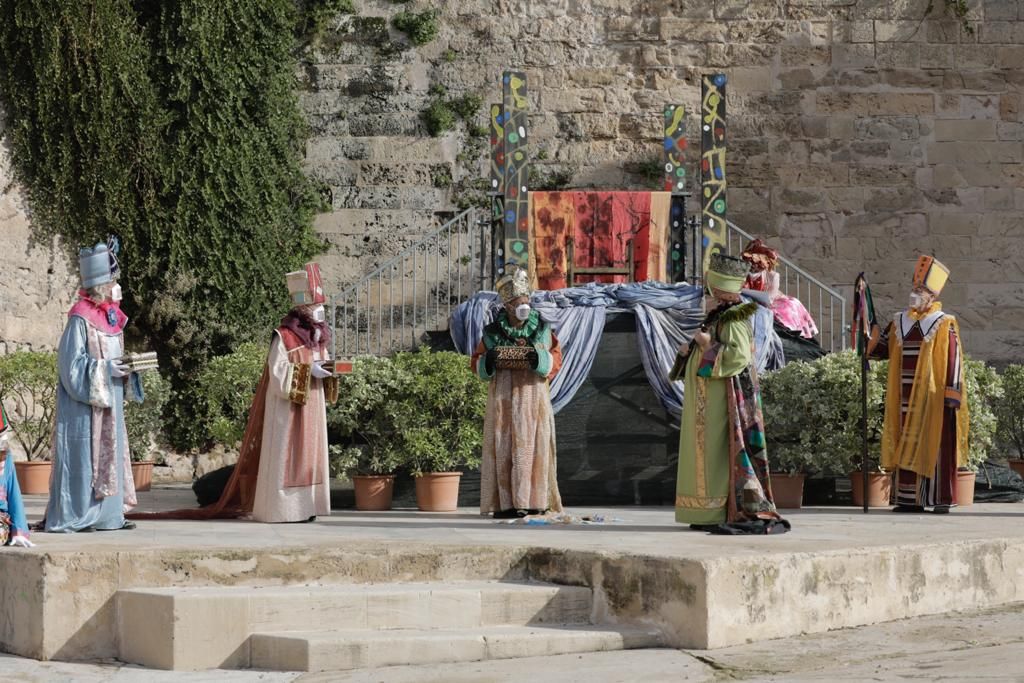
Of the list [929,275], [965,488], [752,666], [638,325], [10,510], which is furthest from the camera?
[638,325]

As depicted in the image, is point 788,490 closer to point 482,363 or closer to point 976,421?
point 976,421

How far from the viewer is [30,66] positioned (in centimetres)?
1280

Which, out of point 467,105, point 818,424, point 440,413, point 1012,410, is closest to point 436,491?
point 440,413

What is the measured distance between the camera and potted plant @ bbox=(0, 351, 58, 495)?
36.2 feet

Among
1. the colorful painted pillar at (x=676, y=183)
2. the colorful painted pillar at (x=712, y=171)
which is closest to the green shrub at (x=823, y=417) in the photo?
the colorful painted pillar at (x=712, y=171)

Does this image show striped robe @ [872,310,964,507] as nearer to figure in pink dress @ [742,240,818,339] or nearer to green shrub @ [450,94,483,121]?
figure in pink dress @ [742,240,818,339]

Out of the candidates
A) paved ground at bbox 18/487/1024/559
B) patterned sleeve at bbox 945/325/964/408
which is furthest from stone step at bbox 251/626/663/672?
patterned sleeve at bbox 945/325/964/408

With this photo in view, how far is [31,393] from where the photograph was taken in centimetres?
1184

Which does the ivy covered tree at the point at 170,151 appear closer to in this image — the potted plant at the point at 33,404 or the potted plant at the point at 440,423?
the potted plant at the point at 33,404

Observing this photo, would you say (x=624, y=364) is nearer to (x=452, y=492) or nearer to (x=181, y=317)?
(x=452, y=492)

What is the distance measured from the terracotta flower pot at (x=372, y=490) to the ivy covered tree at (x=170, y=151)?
4.40 meters

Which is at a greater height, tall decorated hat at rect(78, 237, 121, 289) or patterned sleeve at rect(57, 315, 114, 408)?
tall decorated hat at rect(78, 237, 121, 289)

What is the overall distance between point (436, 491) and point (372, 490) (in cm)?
45

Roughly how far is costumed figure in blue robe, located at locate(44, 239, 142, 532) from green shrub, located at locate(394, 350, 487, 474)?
2319 millimetres
